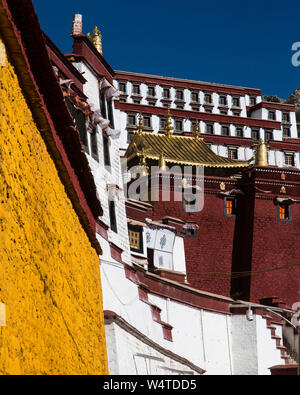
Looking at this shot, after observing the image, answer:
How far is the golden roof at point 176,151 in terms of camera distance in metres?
31.5

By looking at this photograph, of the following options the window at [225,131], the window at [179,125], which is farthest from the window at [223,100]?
the window at [179,125]

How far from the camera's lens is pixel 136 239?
961 inches

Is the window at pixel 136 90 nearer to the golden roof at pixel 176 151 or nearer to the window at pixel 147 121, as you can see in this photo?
the window at pixel 147 121

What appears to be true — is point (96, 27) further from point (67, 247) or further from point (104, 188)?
point (67, 247)

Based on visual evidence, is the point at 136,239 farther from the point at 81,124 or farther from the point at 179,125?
the point at 179,125

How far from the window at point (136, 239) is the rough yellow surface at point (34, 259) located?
1455 centimetres

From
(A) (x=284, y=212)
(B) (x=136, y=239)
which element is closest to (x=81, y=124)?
(B) (x=136, y=239)

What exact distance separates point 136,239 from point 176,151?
9345 mm

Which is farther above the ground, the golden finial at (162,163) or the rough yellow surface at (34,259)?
the golden finial at (162,163)

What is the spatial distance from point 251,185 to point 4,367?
86.0 ft

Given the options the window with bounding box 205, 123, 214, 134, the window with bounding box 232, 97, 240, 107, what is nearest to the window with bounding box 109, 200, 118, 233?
the window with bounding box 205, 123, 214, 134

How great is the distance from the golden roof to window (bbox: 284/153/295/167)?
2084 cm

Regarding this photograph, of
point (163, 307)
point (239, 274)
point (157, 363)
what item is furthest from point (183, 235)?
point (157, 363)

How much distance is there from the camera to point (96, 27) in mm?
23266
